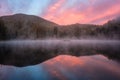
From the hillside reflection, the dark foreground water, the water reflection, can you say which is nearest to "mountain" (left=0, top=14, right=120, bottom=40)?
the hillside reflection

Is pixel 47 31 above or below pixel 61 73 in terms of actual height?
below

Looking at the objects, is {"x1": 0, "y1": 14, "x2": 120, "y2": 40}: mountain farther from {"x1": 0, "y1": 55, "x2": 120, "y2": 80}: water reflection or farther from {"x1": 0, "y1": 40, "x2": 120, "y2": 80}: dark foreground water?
{"x1": 0, "y1": 55, "x2": 120, "y2": 80}: water reflection

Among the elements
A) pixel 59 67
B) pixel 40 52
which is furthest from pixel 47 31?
pixel 59 67

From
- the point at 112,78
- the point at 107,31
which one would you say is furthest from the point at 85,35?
the point at 112,78

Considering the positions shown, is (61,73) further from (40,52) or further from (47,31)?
(47,31)

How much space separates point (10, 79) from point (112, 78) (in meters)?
4.63

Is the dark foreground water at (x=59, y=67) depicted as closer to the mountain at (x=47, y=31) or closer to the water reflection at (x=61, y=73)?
the water reflection at (x=61, y=73)

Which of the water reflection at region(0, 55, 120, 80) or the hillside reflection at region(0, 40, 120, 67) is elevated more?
the water reflection at region(0, 55, 120, 80)

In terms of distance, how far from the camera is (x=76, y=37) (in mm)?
119125

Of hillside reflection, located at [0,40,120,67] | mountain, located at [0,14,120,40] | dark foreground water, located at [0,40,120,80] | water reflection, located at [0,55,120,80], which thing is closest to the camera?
water reflection, located at [0,55,120,80]

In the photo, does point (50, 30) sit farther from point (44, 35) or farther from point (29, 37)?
point (29, 37)

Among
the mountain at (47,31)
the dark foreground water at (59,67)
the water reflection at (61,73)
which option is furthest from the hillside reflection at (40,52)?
the mountain at (47,31)

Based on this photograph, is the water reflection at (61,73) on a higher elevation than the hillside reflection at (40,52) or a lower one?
higher

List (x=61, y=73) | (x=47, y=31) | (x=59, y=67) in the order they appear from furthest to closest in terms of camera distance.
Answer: (x=47, y=31) < (x=59, y=67) < (x=61, y=73)
